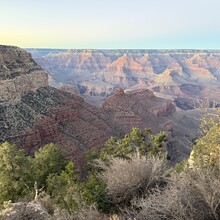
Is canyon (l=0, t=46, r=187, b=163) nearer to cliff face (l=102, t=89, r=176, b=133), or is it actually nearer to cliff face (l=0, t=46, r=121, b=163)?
cliff face (l=0, t=46, r=121, b=163)

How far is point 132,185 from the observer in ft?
50.3

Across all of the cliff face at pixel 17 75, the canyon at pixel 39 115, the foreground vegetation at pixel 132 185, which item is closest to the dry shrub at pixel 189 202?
the foreground vegetation at pixel 132 185

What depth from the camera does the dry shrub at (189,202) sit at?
11242mm

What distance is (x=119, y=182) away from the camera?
1544 centimetres

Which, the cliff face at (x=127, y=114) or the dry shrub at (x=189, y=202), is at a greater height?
the dry shrub at (x=189, y=202)

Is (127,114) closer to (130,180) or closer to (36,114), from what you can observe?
(36,114)

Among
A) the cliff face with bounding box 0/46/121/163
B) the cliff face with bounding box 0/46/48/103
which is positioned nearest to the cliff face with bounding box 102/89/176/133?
the cliff face with bounding box 0/46/121/163

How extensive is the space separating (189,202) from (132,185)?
426 cm

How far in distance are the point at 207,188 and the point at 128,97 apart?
76.5m

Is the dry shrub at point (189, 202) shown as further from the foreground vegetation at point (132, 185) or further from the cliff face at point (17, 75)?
the cliff face at point (17, 75)

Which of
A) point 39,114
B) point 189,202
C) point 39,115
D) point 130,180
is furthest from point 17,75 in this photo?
point 189,202

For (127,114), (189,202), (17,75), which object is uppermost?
(189,202)

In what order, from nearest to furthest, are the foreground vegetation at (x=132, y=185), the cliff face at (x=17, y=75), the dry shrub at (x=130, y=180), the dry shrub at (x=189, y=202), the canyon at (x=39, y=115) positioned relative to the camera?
the dry shrub at (x=189, y=202), the foreground vegetation at (x=132, y=185), the dry shrub at (x=130, y=180), the canyon at (x=39, y=115), the cliff face at (x=17, y=75)

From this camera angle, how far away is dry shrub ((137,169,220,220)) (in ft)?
36.9
